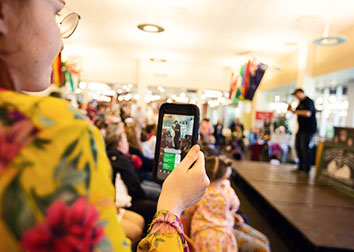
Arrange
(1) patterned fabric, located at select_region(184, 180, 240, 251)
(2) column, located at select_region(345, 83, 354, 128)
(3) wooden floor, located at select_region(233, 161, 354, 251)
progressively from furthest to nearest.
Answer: (2) column, located at select_region(345, 83, 354, 128)
(3) wooden floor, located at select_region(233, 161, 354, 251)
(1) patterned fabric, located at select_region(184, 180, 240, 251)

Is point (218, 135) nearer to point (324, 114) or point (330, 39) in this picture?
point (324, 114)

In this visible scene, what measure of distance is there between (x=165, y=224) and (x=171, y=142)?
25 centimetres

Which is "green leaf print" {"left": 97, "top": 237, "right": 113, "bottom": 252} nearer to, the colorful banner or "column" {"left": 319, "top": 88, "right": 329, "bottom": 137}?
the colorful banner

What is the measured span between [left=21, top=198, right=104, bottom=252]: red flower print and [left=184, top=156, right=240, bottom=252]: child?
1675 mm

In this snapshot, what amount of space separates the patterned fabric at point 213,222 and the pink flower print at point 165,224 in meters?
1.37

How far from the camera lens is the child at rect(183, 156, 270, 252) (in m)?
1.85

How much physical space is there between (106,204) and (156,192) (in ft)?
9.76

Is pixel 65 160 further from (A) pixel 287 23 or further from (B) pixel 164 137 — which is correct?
(A) pixel 287 23

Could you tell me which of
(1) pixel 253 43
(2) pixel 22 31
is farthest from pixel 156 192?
(1) pixel 253 43

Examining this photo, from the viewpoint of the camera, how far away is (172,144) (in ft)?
2.52

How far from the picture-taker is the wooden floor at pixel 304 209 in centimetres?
251

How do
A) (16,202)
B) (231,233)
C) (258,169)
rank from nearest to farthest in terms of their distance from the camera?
(16,202), (231,233), (258,169)

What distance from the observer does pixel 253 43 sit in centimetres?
793

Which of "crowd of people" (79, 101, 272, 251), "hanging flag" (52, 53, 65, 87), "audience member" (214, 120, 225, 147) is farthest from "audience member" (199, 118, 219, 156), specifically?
"audience member" (214, 120, 225, 147)
